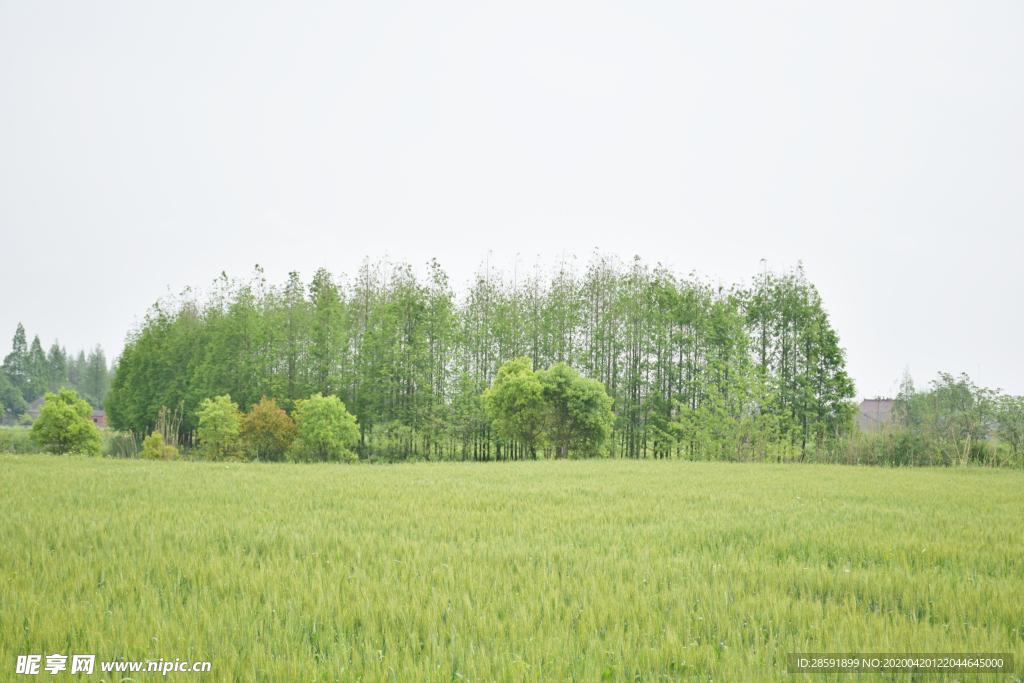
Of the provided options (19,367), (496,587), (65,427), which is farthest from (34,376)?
(496,587)

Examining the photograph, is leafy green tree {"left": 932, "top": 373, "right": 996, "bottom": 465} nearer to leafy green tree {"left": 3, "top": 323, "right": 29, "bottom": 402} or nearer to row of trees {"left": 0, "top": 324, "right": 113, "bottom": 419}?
row of trees {"left": 0, "top": 324, "right": 113, "bottom": 419}

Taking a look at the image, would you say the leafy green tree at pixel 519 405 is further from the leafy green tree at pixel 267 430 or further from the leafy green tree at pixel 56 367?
the leafy green tree at pixel 56 367

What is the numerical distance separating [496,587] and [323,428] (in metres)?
22.7

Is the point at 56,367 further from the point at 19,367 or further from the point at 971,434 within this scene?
the point at 971,434

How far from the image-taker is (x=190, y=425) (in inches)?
1538

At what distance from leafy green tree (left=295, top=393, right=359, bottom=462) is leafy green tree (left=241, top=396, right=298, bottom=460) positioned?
2.05 ft

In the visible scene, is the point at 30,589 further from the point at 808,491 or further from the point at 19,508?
the point at 808,491

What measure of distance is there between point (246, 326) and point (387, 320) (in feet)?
40.1

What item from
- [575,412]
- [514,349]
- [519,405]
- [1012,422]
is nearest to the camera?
[1012,422]

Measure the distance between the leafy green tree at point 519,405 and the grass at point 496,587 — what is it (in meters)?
19.6

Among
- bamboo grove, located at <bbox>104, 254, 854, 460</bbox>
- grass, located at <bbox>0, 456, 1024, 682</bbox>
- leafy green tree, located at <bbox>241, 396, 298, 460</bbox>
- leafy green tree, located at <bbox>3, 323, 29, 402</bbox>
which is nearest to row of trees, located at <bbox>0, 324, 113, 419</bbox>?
leafy green tree, located at <bbox>3, 323, 29, 402</bbox>

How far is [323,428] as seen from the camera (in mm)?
24594

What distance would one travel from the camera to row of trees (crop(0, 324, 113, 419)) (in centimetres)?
8375

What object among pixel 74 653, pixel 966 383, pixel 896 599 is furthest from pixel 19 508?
pixel 966 383
